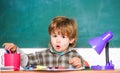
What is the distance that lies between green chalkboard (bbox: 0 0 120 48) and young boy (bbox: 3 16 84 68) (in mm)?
101

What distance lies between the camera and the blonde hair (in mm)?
1296

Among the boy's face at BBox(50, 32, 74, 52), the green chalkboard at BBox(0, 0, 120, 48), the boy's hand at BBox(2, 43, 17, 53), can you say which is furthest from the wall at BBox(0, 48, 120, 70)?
the boy's hand at BBox(2, 43, 17, 53)

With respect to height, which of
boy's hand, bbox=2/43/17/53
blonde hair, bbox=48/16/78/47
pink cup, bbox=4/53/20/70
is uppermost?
blonde hair, bbox=48/16/78/47

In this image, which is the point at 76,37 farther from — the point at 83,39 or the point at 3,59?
the point at 3,59

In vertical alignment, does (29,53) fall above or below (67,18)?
below

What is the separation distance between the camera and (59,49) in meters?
1.32

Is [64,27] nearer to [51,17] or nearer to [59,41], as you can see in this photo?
[59,41]

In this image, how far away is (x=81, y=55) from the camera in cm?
146

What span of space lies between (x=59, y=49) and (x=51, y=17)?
0.22 metres

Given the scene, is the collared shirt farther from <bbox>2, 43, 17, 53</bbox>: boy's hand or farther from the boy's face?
<bbox>2, 43, 17, 53</bbox>: boy's hand

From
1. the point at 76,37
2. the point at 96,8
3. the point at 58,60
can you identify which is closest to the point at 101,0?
the point at 96,8

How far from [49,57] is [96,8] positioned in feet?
1.25

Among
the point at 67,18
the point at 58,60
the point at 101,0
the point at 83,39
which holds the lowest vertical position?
the point at 58,60

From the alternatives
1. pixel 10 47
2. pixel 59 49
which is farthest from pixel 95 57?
pixel 10 47
